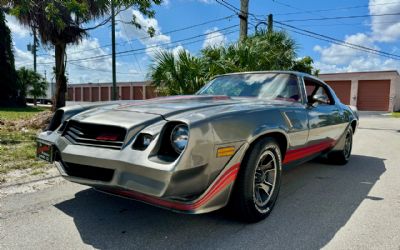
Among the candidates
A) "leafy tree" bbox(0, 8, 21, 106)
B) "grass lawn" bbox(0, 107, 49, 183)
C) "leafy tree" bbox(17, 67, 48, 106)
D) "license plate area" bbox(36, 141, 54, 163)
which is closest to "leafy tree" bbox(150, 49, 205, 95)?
"grass lawn" bbox(0, 107, 49, 183)

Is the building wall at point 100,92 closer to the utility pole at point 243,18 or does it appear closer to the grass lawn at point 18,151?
the utility pole at point 243,18

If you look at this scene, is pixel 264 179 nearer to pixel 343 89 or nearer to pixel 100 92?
pixel 343 89

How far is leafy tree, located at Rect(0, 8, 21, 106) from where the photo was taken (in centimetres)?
2267

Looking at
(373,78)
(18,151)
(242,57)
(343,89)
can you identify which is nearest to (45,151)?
(18,151)

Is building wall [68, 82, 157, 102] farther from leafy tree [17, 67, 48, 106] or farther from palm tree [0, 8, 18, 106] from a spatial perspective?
palm tree [0, 8, 18, 106]

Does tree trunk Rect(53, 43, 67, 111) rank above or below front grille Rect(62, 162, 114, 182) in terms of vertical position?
above

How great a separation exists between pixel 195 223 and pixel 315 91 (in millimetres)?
2890

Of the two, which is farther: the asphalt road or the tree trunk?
the tree trunk

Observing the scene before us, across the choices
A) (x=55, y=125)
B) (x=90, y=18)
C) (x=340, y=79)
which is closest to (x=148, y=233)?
(x=55, y=125)

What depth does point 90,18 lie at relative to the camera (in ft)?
38.8

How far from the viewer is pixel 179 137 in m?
2.41

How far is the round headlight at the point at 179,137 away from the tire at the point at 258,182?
2.20 ft

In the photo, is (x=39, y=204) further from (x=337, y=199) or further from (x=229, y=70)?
(x=229, y=70)

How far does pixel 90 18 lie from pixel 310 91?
9.65m
